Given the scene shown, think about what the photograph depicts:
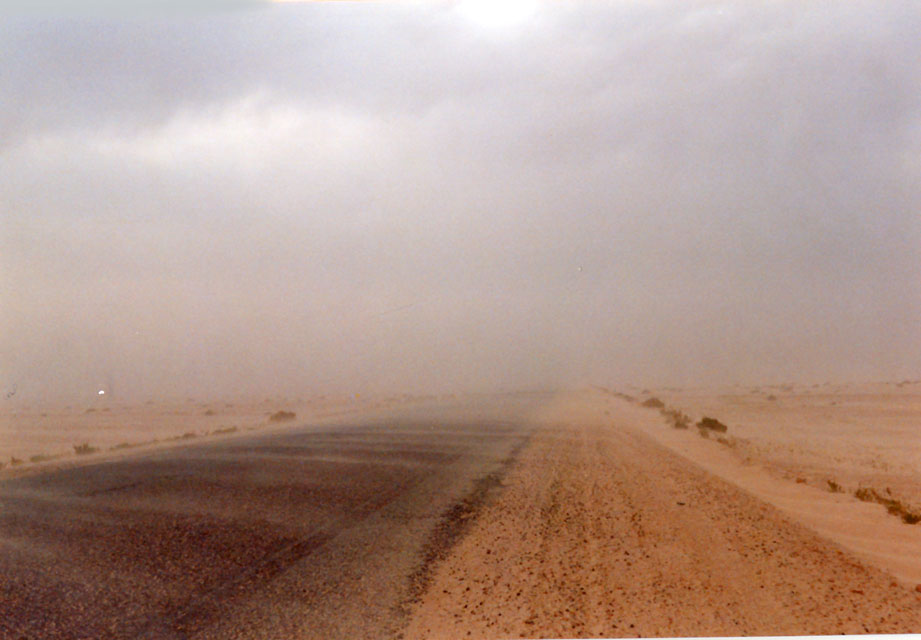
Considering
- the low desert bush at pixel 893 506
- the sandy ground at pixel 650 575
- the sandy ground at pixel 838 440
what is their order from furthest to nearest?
the sandy ground at pixel 838 440, the low desert bush at pixel 893 506, the sandy ground at pixel 650 575

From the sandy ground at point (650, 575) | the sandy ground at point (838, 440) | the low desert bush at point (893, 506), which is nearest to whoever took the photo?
the sandy ground at point (650, 575)

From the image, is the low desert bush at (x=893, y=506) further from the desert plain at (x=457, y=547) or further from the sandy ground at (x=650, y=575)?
the sandy ground at (x=650, y=575)

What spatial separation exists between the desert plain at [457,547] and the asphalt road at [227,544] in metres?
0.04

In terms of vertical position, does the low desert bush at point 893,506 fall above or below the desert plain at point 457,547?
below

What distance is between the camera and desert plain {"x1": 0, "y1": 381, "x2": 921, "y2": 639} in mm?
6637

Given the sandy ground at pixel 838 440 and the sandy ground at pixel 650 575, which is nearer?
the sandy ground at pixel 650 575

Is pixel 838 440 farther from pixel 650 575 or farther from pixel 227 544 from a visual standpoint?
pixel 227 544

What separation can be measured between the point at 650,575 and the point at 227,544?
568cm

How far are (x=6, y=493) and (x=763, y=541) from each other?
14.5m

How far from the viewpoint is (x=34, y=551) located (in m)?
9.04

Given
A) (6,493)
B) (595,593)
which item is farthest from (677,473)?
(6,493)

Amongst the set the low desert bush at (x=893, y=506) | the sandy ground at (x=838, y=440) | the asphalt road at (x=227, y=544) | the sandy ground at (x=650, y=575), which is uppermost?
the asphalt road at (x=227, y=544)

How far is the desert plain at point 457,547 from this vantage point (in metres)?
6.64

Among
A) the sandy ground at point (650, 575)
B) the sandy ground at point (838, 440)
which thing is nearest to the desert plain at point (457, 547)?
the sandy ground at point (650, 575)
